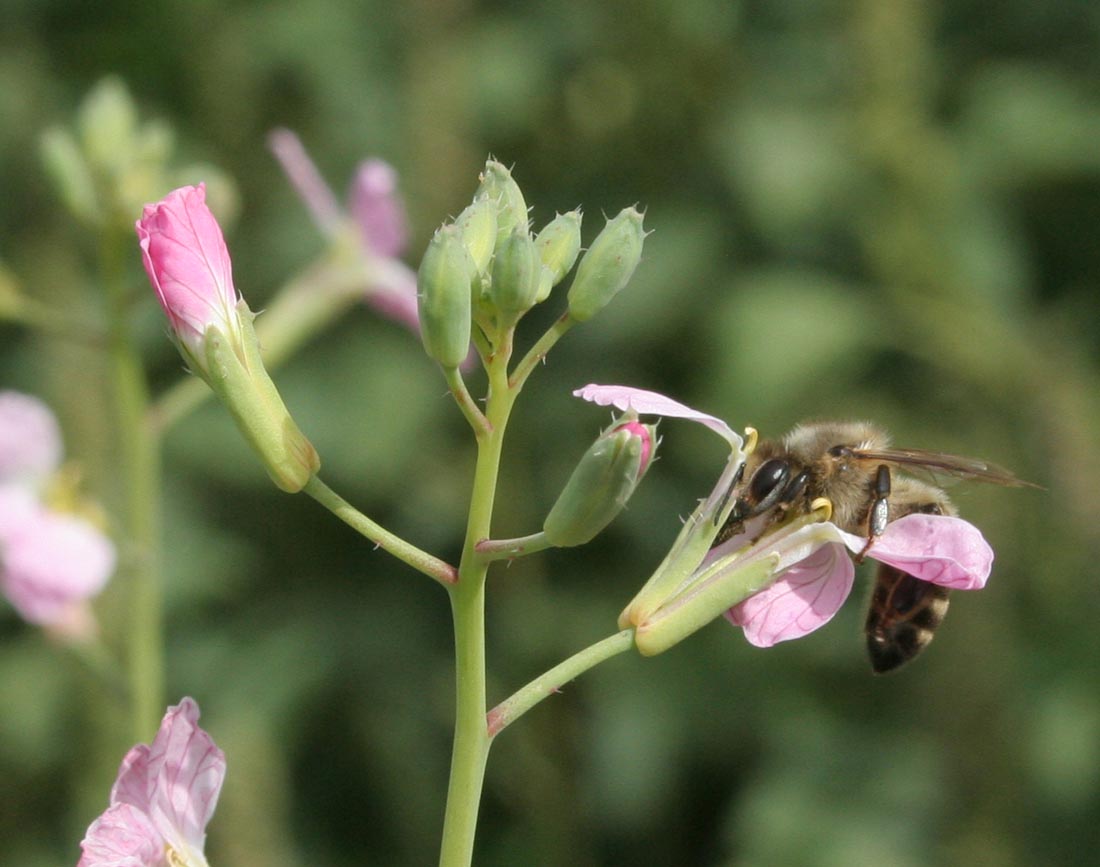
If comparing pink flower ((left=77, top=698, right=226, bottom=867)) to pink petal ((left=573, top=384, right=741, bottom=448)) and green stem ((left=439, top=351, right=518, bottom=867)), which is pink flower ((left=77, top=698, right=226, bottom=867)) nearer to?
green stem ((left=439, top=351, right=518, bottom=867))

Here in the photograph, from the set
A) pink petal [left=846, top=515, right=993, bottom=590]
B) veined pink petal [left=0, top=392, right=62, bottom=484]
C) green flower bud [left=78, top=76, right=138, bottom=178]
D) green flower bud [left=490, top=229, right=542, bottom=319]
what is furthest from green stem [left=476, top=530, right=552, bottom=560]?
veined pink petal [left=0, top=392, right=62, bottom=484]

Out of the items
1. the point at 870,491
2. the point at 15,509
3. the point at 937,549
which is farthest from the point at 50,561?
the point at 937,549

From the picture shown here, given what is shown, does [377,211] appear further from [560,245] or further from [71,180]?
[560,245]

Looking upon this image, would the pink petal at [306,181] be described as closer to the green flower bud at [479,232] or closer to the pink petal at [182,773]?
the green flower bud at [479,232]

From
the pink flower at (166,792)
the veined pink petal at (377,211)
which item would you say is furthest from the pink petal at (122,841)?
the veined pink petal at (377,211)

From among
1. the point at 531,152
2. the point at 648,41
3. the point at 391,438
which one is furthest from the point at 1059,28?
the point at 391,438

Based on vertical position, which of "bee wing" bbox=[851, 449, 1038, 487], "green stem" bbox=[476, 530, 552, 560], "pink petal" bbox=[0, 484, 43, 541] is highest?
"pink petal" bbox=[0, 484, 43, 541]
